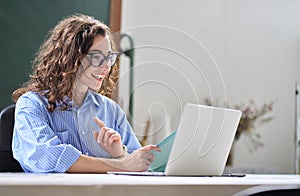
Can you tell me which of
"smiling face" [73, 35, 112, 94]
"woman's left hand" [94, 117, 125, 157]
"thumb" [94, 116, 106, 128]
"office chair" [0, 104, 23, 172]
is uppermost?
"smiling face" [73, 35, 112, 94]

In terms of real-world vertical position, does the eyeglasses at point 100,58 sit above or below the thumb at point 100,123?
above

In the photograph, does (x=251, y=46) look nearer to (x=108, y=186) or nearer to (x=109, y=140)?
(x=109, y=140)

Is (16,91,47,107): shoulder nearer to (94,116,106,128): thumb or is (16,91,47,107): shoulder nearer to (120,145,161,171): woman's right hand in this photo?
(94,116,106,128): thumb

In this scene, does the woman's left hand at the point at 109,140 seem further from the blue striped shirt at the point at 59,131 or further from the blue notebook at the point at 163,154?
the blue notebook at the point at 163,154

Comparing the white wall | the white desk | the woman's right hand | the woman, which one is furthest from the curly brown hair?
the white wall

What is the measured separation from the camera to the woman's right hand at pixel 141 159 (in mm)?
1352

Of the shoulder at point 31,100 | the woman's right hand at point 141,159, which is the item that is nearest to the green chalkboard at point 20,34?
the shoulder at point 31,100

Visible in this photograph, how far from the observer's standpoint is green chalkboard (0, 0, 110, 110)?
2908 mm

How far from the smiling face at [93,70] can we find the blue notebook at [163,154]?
280 millimetres

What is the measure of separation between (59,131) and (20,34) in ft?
5.12

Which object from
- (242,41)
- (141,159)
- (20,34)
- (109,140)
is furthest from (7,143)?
(242,41)

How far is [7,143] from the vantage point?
5.46 ft

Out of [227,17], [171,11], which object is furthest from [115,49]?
[227,17]

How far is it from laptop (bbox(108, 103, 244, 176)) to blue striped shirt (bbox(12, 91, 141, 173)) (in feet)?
0.60
